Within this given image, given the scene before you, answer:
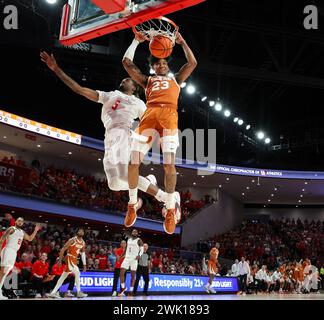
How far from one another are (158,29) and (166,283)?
→ 12.8 metres

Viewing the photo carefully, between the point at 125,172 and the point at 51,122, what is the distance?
17.2 metres

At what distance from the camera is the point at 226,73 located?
1728 cm

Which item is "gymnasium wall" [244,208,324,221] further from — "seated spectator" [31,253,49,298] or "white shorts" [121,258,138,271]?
"seated spectator" [31,253,49,298]

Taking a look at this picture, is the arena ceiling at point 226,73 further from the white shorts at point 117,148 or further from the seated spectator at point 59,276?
the white shorts at point 117,148

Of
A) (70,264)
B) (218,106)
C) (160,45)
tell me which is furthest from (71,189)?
(160,45)

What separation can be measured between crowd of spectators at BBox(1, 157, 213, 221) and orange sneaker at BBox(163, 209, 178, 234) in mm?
16133

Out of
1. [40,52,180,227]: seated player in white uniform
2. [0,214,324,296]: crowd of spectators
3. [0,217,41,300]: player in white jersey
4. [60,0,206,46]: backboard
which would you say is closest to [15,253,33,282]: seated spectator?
[0,214,324,296]: crowd of spectators

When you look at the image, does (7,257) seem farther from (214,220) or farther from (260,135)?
(214,220)

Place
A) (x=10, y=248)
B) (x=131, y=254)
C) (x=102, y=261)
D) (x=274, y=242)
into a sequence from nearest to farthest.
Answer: (x=10, y=248), (x=131, y=254), (x=102, y=261), (x=274, y=242)

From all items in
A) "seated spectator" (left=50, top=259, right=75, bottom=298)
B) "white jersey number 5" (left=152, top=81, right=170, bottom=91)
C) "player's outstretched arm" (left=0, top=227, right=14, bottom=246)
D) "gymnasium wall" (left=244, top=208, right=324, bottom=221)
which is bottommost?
"seated spectator" (left=50, top=259, right=75, bottom=298)

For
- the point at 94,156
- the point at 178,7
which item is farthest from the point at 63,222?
the point at 178,7

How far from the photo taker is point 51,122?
74.9 feet

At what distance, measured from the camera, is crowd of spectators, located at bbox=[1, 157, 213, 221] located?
22.4 metres
